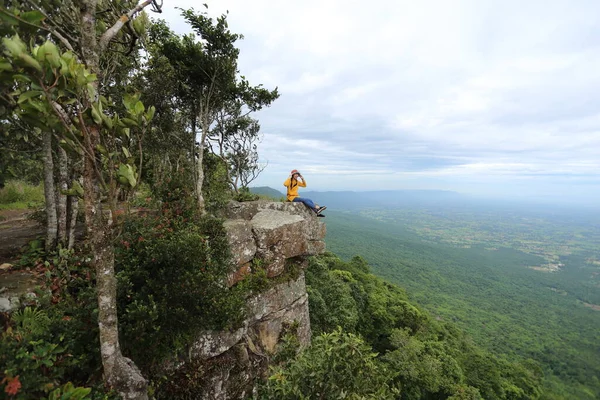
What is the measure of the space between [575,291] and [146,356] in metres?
170

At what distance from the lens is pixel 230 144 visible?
19.7m

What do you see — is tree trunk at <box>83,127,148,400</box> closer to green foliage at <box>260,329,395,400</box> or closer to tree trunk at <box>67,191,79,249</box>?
green foliage at <box>260,329,395,400</box>

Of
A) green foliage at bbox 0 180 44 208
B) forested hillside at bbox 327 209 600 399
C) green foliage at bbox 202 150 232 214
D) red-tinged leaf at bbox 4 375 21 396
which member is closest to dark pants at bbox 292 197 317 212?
green foliage at bbox 202 150 232 214

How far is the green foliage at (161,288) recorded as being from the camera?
16.5ft

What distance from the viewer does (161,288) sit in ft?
18.3

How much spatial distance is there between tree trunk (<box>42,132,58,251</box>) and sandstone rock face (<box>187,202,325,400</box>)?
4.44 metres

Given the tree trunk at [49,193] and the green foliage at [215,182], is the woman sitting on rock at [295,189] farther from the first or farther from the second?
the tree trunk at [49,193]

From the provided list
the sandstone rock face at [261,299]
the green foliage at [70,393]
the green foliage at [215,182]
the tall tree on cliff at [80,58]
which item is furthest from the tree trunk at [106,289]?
the green foliage at [215,182]

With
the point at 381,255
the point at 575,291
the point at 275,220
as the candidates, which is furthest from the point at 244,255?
the point at 575,291

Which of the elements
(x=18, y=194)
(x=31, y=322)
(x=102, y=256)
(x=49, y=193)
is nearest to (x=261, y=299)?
(x=31, y=322)

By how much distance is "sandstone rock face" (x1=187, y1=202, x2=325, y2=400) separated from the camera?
7.14 metres

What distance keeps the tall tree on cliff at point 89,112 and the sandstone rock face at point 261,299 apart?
3.23 meters

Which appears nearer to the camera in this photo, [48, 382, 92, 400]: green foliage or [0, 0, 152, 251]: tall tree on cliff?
[48, 382, 92, 400]: green foliage

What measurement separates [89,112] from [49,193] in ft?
17.5
